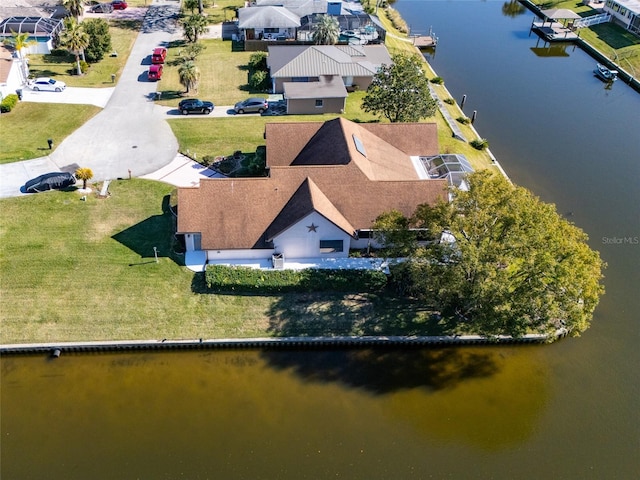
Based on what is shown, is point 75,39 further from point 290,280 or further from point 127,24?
point 290,280

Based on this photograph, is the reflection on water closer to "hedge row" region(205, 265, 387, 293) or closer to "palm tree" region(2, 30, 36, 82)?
"hedge row" region(205, 265, 387, 293)

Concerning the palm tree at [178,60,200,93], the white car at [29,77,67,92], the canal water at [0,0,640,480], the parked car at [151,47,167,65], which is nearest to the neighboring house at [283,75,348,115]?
the palm tree at [178,60,200,93]

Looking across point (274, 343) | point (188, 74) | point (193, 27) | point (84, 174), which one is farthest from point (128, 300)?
point (193, 27)

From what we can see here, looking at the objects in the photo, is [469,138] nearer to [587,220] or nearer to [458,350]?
[587,220]

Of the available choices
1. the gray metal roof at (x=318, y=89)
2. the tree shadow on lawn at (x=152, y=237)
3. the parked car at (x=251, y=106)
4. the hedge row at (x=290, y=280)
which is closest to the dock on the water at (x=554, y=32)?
the gray metal roof at (x=318, y=89)

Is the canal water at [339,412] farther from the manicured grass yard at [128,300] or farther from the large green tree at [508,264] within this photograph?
the large green tree at [508,264]
